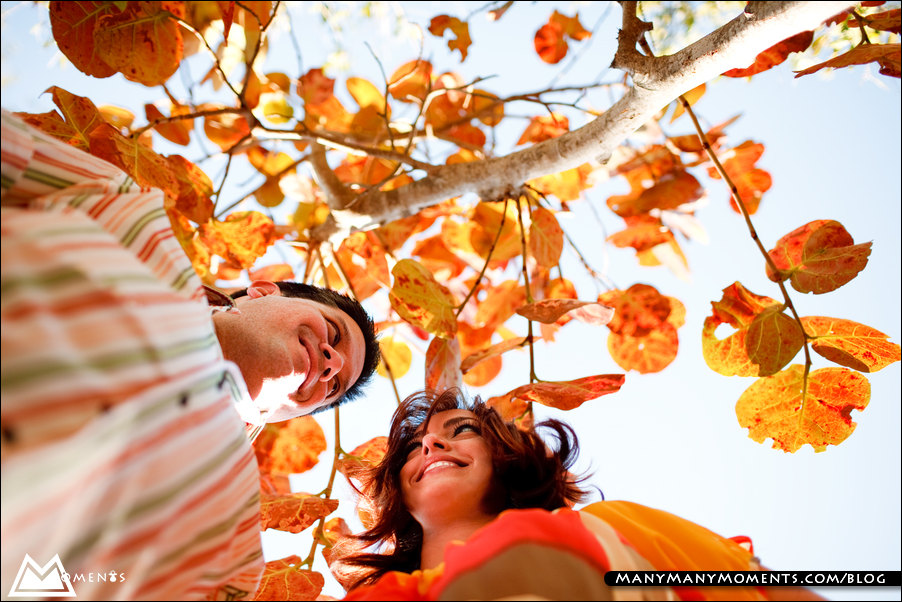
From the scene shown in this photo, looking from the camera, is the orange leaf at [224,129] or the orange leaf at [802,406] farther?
the orange leaf at [224,129]

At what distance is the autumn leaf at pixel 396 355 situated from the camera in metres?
1.65

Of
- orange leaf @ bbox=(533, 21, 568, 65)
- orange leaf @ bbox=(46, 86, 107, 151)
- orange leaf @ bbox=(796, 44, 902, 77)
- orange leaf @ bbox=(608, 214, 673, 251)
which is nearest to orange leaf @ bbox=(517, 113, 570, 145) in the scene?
orange leaf @ bbox=(533, 21, 568, 65)

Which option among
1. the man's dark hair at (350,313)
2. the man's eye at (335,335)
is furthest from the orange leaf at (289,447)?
the man's eye at (335,335)

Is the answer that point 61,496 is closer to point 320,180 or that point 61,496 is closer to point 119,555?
point 119,555

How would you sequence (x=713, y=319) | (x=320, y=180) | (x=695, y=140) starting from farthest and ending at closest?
(x=320, y=180) → (x=695, y=140) → (x=713, y=319)

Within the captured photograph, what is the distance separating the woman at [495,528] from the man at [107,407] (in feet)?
0.85

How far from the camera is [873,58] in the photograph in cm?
82

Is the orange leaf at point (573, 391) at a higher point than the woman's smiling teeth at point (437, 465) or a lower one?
higher

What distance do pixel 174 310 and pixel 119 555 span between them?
0.25 m

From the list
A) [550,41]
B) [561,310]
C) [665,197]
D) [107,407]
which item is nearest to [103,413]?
[107,407]

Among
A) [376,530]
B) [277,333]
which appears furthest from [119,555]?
[376,530]

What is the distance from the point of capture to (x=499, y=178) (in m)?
1.26

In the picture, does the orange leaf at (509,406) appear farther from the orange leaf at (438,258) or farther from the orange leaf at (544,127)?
the orange leaf at (544,127)

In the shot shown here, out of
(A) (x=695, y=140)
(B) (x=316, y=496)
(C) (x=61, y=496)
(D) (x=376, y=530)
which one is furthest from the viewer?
(A) (x=695, y=140)
